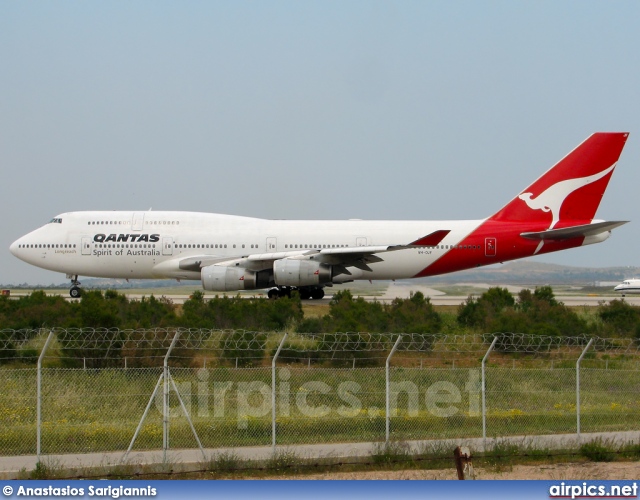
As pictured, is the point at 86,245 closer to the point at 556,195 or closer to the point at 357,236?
the point at 357,236

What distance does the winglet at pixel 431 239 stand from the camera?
32031 mm

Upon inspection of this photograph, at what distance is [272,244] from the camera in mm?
35000

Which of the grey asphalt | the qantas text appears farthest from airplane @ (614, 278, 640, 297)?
the grey asphalt

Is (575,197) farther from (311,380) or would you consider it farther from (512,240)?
(311,380)

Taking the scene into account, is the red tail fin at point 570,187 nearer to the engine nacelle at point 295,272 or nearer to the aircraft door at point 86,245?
the engine nacelle at point 295,272

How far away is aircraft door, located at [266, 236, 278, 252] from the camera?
34.9m

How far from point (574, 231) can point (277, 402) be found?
20.9 m

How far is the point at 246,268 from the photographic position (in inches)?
1310

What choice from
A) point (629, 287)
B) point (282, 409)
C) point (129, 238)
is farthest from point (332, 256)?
point (629, 287)

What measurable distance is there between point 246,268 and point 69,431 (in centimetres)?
1984

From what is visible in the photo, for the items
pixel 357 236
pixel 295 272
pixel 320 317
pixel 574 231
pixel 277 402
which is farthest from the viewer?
pixel 357 236

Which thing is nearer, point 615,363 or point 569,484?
point 569,484

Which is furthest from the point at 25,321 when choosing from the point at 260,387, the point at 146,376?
the point at 260,387

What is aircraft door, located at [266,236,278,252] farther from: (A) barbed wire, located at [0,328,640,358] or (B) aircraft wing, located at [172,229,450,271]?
(A) barbed wire, located at [0,328,640,358]
